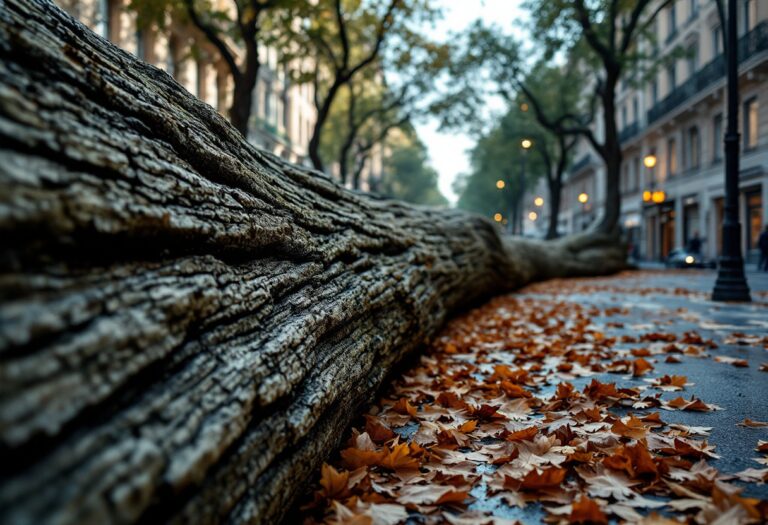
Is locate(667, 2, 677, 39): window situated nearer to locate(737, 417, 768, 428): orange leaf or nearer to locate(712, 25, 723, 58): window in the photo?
locate(712, 25, 723, 58): window

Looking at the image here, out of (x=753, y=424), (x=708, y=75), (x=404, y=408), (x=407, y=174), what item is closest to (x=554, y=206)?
(x=708, y=75)

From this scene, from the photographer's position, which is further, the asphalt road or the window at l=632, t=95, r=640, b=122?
the window at l=632, t=95, r=640, b=122

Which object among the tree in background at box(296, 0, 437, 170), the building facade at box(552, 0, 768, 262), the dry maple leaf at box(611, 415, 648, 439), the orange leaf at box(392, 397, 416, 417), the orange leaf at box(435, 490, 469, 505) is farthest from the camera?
the building facade at box(552, 0, 768, 262)

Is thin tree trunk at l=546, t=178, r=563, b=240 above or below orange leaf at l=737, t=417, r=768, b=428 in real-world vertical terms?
above

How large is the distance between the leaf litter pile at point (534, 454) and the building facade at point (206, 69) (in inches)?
183

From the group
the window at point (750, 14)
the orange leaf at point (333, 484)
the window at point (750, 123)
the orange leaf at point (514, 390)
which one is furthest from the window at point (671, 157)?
the orange leaf at point (333, 484)

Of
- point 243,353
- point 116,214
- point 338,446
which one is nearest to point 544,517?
point 338,446

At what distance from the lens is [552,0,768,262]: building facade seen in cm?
1997

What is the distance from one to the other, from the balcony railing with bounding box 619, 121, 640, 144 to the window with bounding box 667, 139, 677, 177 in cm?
427

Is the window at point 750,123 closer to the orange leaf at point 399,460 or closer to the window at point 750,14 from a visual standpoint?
the window at point 750,14

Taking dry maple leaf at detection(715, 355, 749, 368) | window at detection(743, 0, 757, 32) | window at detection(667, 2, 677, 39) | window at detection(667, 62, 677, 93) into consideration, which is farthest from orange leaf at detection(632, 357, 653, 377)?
window at detection(667, 2, 677, 39)

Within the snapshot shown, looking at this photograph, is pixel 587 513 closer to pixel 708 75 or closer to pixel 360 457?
pixel 360 457

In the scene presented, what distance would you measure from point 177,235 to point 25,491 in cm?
82

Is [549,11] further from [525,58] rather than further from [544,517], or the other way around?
[544,517]
